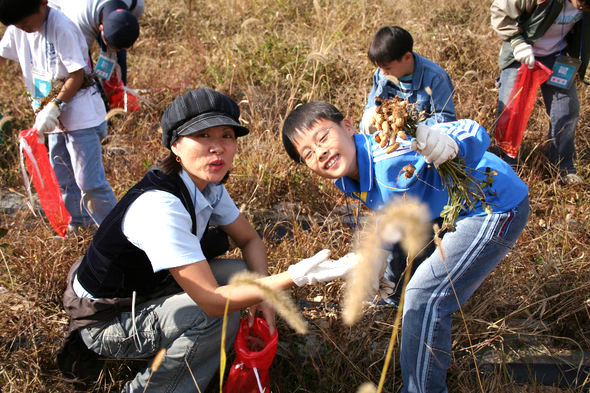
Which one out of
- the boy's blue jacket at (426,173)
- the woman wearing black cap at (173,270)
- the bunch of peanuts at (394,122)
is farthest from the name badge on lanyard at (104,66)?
the bunch of peanuts at (394,122)

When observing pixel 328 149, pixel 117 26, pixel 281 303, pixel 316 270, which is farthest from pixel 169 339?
pixel 117 26

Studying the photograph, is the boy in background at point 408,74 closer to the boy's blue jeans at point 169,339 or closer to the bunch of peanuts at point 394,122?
the bunch of peanuts at point 394,122

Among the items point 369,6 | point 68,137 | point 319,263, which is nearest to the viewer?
point 319,263

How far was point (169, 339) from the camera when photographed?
1.87 metres

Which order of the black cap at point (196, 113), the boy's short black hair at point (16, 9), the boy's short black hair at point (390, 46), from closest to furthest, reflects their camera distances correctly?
the black cap at point (196, 113)
the boy's short black hair at point (16, 9)
the boy's short black hair at point (390, 46)

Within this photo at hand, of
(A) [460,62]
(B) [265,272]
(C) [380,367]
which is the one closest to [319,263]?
(B) [265,272]

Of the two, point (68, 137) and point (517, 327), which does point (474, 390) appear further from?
point (68, 137)

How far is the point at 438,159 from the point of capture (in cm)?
168

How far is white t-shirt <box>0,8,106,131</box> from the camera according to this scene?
8.61 ft

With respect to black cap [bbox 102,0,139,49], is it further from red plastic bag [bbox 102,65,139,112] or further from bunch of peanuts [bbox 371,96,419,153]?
bunch of peanuts [bbox 371,96,419,153]

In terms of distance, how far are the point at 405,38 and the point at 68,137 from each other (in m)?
2.30

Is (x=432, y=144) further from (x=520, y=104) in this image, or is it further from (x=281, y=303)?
(x=520, y=104)

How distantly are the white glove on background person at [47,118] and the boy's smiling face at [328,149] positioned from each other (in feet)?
5.12

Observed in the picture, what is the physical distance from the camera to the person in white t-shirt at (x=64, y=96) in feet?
8.51
